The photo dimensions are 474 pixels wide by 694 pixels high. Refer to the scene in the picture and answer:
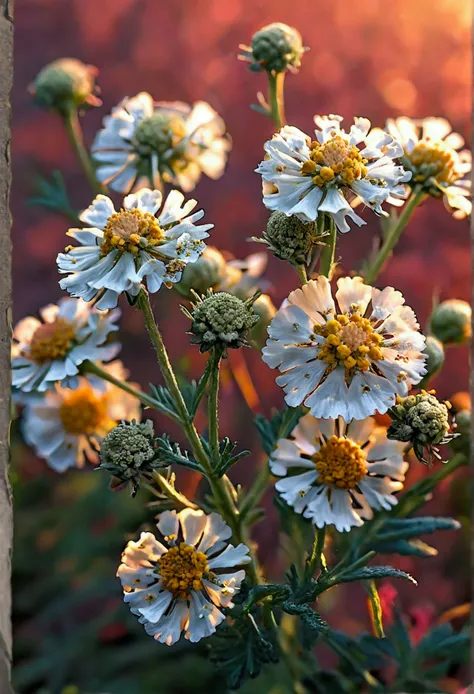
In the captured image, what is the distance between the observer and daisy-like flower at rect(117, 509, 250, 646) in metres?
0.94

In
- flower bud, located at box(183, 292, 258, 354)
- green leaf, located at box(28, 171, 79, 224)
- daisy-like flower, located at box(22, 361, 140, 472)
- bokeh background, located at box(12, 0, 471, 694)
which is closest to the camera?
flower bud, located at box(183, 292, 258, 354)

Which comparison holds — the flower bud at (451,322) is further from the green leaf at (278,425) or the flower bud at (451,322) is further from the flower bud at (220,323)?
the flower bud at (220,323)

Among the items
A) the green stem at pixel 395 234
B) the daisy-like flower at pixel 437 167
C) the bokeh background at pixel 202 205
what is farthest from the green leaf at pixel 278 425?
the bokeh background at pixel 202 205

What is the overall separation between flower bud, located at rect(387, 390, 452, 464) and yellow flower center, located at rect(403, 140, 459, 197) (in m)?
0.33

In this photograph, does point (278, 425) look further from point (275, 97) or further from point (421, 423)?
point (275, 97)

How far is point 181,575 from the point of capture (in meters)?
0.96

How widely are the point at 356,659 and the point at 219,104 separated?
126 centimetres

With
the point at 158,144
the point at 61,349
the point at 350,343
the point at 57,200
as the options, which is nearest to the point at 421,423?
the point at 350,343

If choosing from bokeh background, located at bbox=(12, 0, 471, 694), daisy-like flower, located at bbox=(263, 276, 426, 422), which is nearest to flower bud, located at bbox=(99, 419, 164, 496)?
daisy-like flower, located at bbox=(263, 276, 426, 422)

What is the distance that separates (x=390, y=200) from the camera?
36.7 inches

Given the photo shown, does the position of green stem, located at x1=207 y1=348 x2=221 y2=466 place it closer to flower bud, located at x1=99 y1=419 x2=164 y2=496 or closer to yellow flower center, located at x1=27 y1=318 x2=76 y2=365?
flower bud, located at x1=99 y1=419 x2=164 y2=496

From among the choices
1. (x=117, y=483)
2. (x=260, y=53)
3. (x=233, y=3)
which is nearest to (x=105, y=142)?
(x=260, y=53)

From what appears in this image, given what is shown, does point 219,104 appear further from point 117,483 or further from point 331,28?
point 117,483

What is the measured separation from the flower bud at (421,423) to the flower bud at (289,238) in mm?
206
